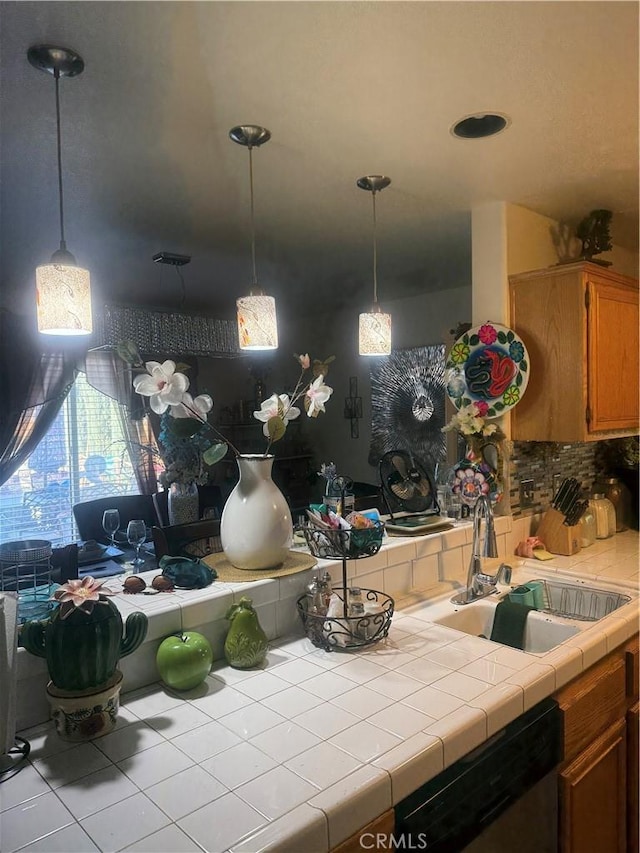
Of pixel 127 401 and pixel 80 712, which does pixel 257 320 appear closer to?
pixel 80 712

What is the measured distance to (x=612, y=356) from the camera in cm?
220

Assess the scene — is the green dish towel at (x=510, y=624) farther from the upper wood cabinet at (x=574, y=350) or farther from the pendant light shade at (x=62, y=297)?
the pendant light shade at (x=62, y=297)

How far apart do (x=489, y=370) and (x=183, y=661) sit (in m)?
1.54

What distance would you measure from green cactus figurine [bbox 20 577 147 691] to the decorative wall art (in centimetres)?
185

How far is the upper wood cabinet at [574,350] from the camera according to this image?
207 centimetres

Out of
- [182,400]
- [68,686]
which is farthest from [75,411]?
[68,686]

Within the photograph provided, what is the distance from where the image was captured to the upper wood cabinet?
207cm

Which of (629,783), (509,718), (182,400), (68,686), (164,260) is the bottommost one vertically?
(629,783)

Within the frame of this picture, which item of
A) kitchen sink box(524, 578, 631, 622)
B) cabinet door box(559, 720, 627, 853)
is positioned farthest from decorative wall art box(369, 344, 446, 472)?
cabinet door box(559, 720, 627, 853)

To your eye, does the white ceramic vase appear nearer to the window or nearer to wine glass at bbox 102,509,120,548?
wine glass at bbox 102,509,120,548

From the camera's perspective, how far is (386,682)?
1171 millimetres

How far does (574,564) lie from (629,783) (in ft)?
2.31

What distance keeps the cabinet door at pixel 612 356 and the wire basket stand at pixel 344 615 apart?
117 cm

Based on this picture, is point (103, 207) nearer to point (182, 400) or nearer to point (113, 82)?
point (113, 82)
